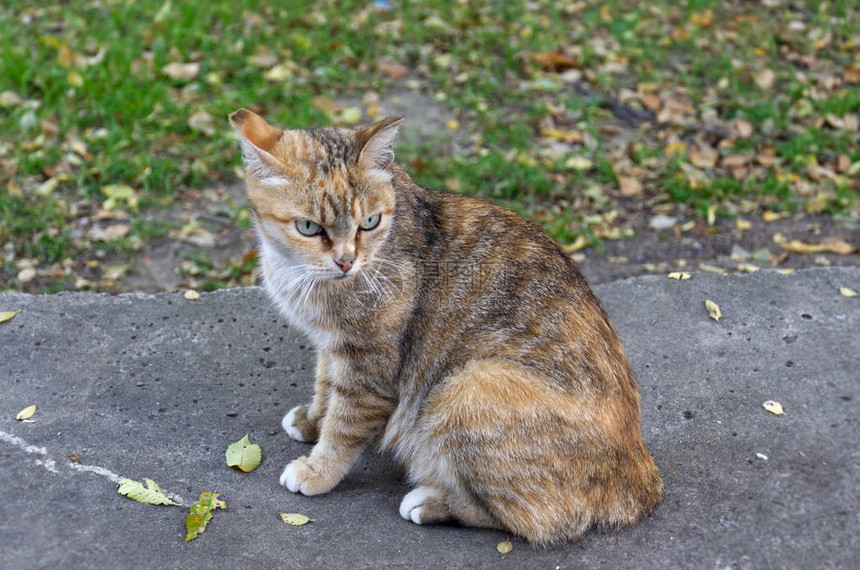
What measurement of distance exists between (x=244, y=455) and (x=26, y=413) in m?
1.11

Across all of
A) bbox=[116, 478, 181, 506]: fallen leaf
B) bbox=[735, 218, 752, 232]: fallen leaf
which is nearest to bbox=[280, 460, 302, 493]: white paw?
bbox=[116, 478, 181, 506]: fallen leaf

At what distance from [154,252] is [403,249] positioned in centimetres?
310

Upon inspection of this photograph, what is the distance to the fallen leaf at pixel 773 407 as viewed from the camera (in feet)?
14.5

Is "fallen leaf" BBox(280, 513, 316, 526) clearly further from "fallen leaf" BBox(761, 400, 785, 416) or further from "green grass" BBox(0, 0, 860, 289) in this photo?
"green grass" BBox(0, 0, 860, 289)

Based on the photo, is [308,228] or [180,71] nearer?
[308,228]

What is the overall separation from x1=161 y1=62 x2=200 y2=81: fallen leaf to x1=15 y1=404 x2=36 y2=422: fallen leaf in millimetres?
4666

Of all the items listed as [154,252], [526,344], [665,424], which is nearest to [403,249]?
[526,344]

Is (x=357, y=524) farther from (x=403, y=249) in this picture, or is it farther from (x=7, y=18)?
(x=7, y=18)

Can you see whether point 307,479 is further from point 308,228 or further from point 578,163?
point 578,163

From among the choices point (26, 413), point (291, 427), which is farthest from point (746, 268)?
point (26, 413)

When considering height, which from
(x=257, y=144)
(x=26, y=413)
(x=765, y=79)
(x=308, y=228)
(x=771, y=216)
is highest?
(x=257, y=144)

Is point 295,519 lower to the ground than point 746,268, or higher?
higher

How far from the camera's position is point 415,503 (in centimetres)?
385

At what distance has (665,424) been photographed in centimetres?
442
